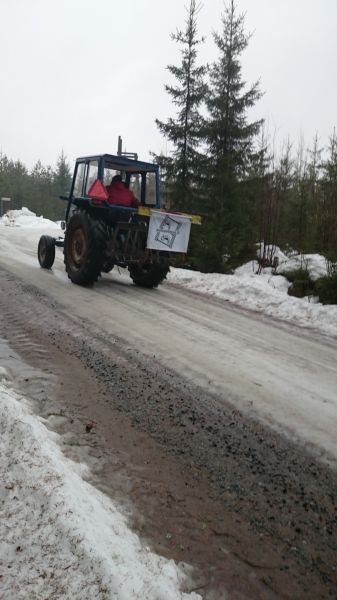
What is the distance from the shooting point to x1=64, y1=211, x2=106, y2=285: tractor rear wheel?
7.58 metres

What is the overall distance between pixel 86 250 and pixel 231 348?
3968 mm

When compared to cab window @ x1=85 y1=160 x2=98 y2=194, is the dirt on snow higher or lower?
lower

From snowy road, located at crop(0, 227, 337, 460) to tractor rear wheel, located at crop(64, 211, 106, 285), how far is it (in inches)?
11.7

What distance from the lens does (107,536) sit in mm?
1756

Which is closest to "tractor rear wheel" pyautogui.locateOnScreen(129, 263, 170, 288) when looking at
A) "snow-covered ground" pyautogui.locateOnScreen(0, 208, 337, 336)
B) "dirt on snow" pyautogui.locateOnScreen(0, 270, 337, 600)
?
"snow-covered ground" pyautogui.locateOnScreen(0, 208, 337, 336)

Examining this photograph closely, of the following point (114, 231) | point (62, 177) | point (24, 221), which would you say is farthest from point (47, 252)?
point (62, 177)

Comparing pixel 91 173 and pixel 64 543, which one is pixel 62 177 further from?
pixel 64 543

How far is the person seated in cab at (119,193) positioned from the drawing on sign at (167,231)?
3.98 feet

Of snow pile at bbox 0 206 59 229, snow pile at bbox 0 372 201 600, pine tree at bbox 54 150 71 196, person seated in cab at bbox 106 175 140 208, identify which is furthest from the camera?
pine tree at bbox 54 150 71 196

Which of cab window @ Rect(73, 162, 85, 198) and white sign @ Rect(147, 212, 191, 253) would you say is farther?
cab window @ Rect(73, 162, 85, 198)

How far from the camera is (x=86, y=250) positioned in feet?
25.0

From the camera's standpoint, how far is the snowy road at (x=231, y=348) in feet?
10.9

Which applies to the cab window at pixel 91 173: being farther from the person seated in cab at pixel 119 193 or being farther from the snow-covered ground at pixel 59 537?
the snow-covered ground at pixel 59 537

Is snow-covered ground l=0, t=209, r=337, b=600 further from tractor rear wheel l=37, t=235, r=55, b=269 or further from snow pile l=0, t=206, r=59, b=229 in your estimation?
snow pile l=0, t=206, r=59, b=229
